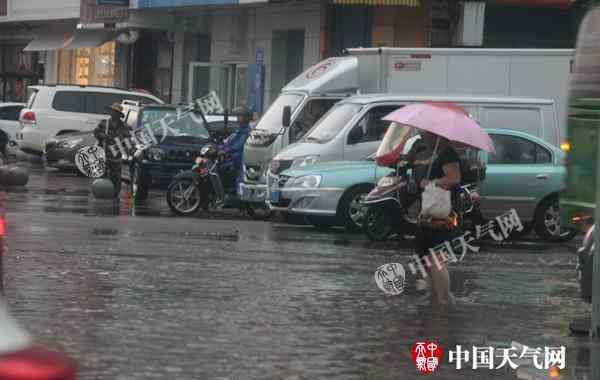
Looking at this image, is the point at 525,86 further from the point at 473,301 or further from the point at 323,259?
the point at 473,301

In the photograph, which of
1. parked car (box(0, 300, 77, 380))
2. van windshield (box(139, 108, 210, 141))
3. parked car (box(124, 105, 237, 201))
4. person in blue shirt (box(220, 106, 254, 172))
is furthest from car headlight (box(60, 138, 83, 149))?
parked car (box(0, 300, 77, 380))

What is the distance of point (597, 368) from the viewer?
9.47 metres

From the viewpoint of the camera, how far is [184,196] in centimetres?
2298

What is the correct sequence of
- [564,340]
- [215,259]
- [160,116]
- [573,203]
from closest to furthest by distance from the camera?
1. [564,340]
2. [573,203]
3. [215,259]
4. [160,116]

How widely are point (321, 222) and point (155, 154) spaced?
537 centimetres

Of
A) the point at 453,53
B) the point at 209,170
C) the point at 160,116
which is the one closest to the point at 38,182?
the point at 160,116

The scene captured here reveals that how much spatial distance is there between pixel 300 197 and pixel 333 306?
7709 millimetres

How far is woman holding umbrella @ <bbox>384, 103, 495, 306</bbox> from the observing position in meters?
12.3

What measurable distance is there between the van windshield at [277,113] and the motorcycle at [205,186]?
3.01 feet

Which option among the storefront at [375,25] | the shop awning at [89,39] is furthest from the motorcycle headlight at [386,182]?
the shop awning at [89,39]

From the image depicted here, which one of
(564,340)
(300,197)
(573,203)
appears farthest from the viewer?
(300,197)

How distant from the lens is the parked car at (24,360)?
4254 millimetres

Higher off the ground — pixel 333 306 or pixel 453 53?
pixel 453 53

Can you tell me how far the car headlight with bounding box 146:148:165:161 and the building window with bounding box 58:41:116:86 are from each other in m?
25.5
